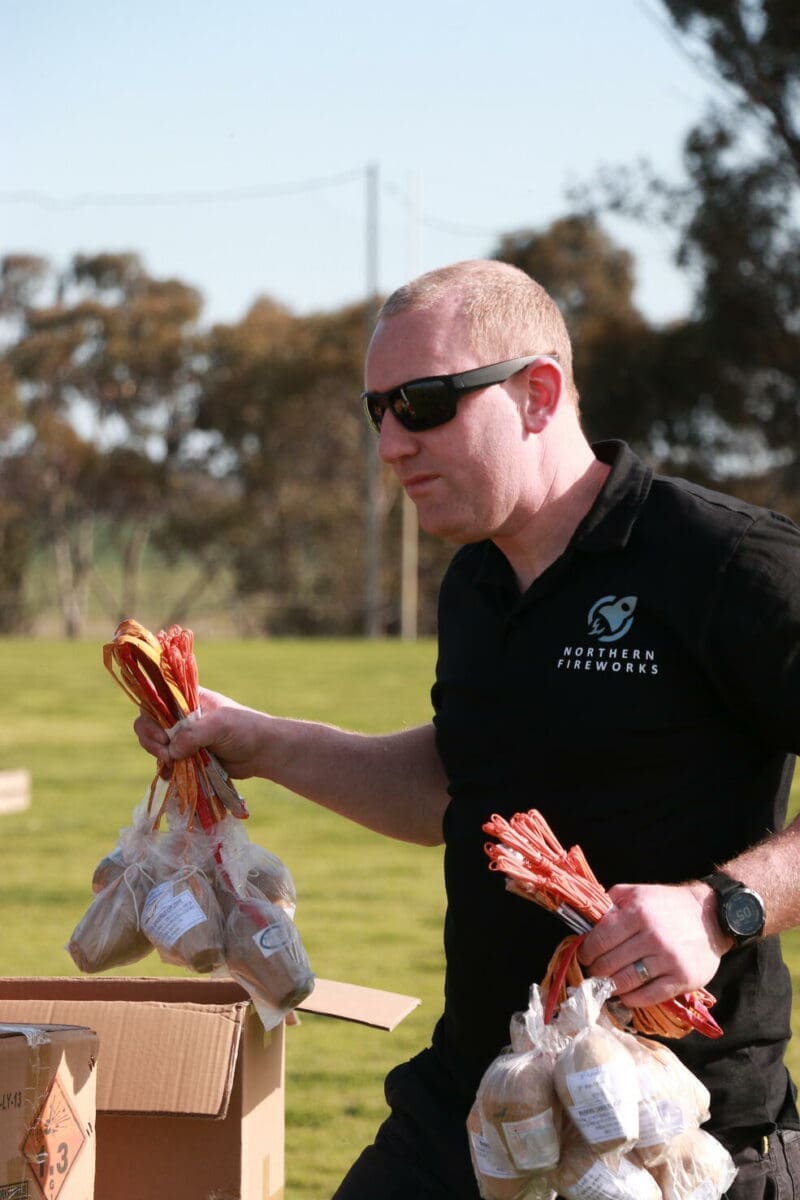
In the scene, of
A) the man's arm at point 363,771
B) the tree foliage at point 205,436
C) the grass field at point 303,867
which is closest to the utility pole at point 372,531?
the tree foliage at point 205,436

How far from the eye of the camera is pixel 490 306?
266 centimetres

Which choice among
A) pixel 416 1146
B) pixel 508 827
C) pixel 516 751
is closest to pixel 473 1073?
pixel 416 1146

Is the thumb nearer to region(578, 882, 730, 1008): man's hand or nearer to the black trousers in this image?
the black trousers

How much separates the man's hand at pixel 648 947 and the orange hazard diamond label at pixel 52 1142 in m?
0.83

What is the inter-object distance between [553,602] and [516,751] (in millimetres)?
245

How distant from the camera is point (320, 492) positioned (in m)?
40.2

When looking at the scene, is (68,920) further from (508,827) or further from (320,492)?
(320,492)

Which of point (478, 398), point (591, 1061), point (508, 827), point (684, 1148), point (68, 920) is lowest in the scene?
point (68, 920)

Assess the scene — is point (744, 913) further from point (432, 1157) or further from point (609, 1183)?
point (432, 1157)

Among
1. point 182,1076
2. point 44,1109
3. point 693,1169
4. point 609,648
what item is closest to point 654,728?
point 609,648

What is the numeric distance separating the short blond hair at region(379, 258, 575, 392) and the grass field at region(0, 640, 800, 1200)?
2.37m

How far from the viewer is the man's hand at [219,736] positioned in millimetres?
2959

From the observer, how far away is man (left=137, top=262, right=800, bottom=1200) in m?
2.55

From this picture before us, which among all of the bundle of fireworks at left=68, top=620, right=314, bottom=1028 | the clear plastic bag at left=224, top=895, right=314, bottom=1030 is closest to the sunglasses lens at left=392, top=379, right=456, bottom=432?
the bundle of fireworks at left=68, top=620, right=314, bottom=1028
